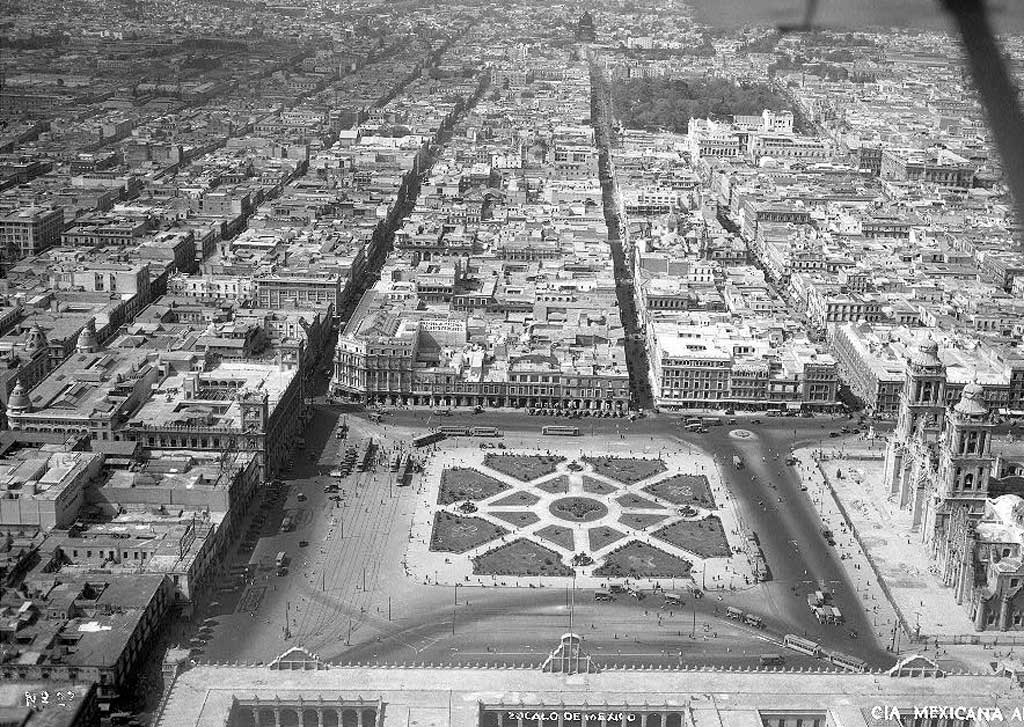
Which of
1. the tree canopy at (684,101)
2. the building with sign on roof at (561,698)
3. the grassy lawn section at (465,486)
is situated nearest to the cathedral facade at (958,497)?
the building with sign on roof at (561,698)

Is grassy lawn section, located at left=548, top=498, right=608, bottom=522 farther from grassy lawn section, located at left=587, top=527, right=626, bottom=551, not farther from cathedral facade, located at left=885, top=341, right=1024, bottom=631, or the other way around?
cathedral facade, located at left=885, top=341, right=1024, bottom=631

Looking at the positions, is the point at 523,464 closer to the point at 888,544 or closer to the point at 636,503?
the point at 636,503

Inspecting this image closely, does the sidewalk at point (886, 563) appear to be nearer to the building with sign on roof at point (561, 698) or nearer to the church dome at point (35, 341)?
the building with sign on roof at point (561, 698)

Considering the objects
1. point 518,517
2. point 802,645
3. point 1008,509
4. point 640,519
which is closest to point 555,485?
point 518,517

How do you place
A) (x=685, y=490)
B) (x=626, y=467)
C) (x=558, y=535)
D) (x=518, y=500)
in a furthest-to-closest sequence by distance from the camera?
1. (x=626, y=467)
2. (x=685, y=490)
3. (x=518, y=500)
4. (x=558, y=535)

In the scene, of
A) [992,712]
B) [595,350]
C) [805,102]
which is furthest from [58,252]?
[805,102]

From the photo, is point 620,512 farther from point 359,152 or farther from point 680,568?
point 359,152
